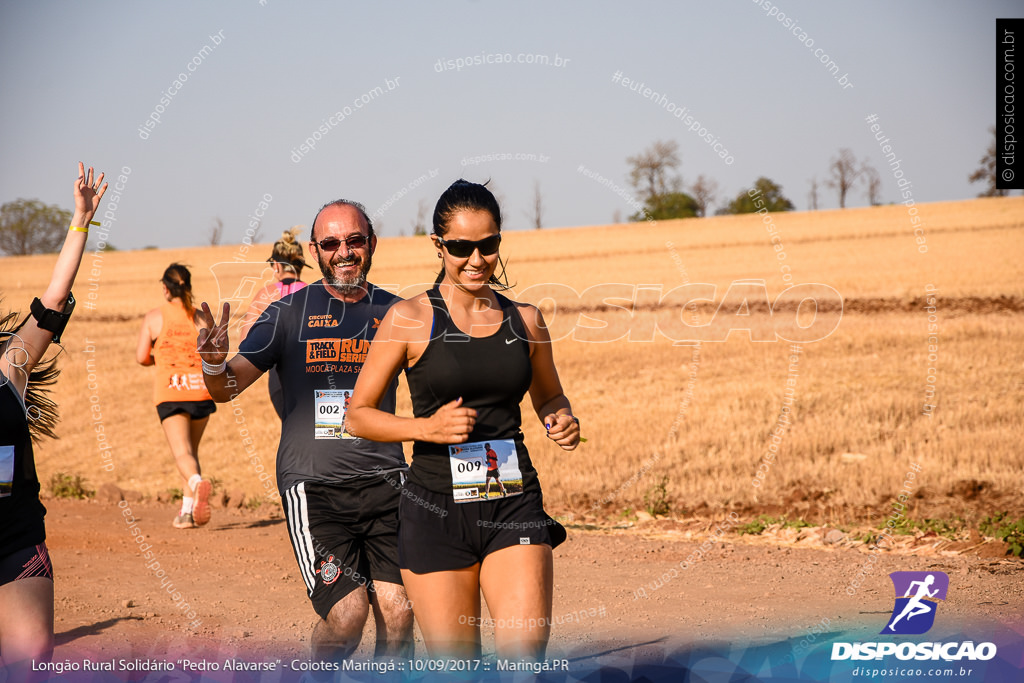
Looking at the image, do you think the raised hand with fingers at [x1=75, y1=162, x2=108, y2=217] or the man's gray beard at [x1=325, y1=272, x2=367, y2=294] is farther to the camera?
the man's gray beard at [x1=325, y1=272, x2=367, y2=294]

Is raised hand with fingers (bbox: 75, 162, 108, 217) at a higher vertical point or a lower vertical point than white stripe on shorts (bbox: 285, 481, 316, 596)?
higher

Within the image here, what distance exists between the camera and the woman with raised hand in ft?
10.9

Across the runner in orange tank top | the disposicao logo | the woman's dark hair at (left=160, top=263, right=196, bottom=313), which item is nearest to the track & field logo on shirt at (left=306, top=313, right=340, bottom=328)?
the disposicao logo

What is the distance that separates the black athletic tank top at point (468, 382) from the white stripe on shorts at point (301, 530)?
3.17ft

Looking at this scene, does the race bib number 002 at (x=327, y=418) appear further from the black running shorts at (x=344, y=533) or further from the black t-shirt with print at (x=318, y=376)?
the black running shorts at (x=344, y=533)

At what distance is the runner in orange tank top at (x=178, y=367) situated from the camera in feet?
26.6

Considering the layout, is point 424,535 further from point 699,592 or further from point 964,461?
point 964,461

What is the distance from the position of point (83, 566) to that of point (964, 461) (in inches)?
334

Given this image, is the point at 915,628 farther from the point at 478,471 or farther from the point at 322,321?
the point at 322,321

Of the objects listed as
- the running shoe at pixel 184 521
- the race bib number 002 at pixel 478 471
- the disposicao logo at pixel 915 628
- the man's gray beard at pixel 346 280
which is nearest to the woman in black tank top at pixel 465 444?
the race bib number 002 at pixel 478 471

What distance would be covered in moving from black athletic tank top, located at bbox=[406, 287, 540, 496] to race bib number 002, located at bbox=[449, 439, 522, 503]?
0.03m

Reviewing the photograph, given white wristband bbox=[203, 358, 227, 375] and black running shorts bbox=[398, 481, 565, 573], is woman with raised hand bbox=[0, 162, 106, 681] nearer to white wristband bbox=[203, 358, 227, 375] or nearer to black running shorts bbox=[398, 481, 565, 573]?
white wristband bbox=[203, 358, 227, 375]

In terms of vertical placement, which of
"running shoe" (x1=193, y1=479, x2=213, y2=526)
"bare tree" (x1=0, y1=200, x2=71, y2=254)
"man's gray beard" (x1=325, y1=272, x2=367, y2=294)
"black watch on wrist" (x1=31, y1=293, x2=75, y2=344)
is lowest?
"running shoe" (x1=193, y1=479, x2=213, y2=526)

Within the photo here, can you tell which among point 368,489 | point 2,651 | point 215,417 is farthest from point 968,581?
point 215,417
